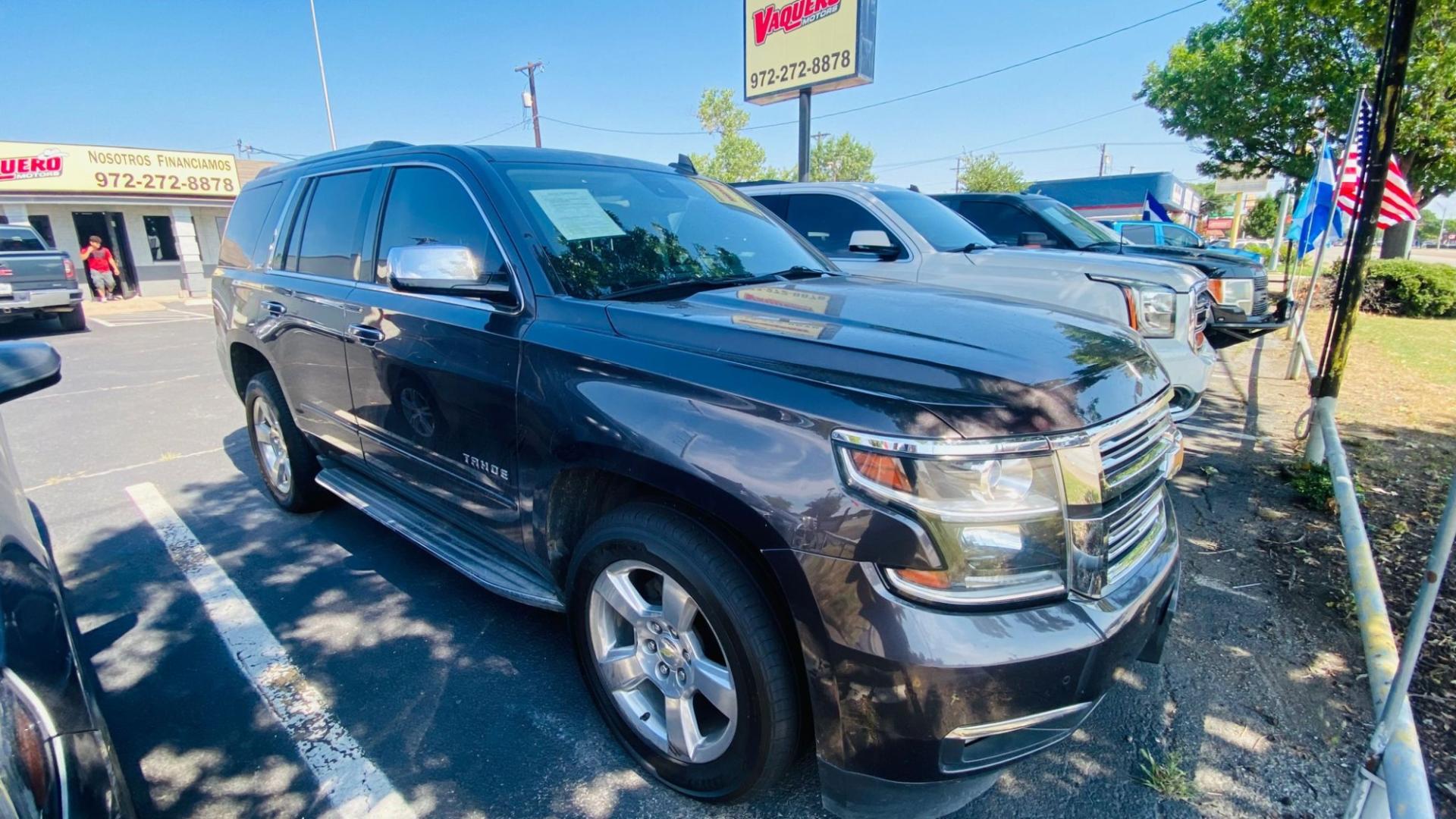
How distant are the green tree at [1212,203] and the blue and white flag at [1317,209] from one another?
74264 mm

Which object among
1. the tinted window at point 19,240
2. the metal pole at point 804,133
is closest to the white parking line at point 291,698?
the metal pole at point 804,133

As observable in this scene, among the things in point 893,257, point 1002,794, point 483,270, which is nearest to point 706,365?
point 483,270

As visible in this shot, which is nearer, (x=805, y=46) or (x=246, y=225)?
(x=246, y=225)

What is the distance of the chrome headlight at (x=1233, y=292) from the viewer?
7.06 metres

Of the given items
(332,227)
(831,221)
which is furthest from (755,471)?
(831,221)

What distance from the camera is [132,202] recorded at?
20859 mm

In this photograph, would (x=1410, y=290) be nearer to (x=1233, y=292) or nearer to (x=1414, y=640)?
(x=1233, y=292)

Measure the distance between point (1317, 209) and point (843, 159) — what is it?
185 feet

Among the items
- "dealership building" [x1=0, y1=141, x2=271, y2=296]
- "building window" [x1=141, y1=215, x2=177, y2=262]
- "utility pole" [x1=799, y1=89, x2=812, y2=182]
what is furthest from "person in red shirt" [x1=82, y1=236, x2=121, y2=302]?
"utility pole" [x1=799, y1=89, x2=812, y2=182]

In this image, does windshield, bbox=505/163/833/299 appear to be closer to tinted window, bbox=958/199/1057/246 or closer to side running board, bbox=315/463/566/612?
side running board, bbox=315/463/566/612

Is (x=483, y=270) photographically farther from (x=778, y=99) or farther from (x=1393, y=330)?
(x=1393, y=330)

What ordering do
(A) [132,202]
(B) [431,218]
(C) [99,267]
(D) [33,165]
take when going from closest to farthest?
1. (B) [431,218]
2. (D) [33,165]
3. (C) [99,267]
4. (A) [132,202]

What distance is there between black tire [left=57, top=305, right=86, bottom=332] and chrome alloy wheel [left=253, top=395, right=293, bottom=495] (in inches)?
502

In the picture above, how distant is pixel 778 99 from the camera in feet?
42.4
